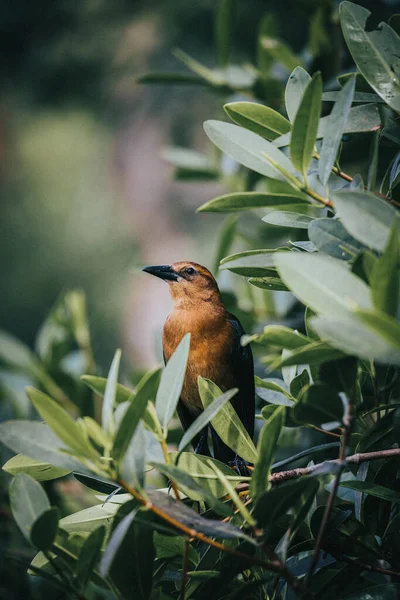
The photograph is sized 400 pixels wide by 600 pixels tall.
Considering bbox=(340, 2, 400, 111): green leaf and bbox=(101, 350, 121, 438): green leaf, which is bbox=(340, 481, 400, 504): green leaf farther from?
bbox=(340, 2, 400, 111): green leaf

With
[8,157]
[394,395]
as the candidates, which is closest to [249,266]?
[394,395]

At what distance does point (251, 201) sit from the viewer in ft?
3.34

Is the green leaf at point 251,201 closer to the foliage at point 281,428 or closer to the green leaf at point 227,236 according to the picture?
the foliage at point 281,428

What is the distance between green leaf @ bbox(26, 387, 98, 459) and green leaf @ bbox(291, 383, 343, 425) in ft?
1.01

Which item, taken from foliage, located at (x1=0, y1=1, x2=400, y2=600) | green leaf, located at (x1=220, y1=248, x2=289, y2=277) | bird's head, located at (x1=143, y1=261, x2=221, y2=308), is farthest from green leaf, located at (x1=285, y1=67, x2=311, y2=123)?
bird's head, located at (x1=143, y1=261, x2=221, y2=308)

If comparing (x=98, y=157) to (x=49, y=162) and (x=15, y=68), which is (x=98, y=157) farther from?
(x=15, y=68)

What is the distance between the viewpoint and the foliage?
79cm

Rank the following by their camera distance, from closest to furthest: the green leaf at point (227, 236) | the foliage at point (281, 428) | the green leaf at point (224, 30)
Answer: the foliage at point (281, 428), the green leaf at point (227, 236), the green leaf at point (224, 30)

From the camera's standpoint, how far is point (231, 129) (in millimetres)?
1018

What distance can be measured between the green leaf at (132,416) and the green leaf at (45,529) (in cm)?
13

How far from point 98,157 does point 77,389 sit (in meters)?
2.49

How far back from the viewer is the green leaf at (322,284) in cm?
71

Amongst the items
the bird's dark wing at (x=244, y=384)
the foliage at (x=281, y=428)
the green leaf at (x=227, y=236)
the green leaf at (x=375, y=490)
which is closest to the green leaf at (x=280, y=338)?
the foliage at (x=281, y=428)

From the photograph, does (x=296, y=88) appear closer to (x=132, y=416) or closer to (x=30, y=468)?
(x=132, y=416)
